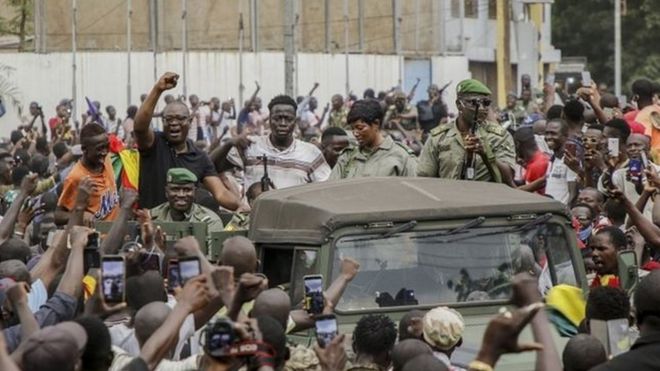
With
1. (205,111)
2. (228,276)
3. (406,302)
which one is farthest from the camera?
(205,111)

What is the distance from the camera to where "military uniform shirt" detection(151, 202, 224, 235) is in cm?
1262

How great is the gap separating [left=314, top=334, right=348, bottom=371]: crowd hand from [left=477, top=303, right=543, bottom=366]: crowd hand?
3.39ft

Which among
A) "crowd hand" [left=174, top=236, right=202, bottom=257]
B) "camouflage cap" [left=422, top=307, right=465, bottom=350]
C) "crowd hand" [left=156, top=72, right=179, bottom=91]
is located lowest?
"camouflage cap" [left=422, top=307, right=465, bottom=350]

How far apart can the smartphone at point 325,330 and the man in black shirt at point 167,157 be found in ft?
18.6

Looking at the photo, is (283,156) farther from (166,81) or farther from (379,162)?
(166,81)

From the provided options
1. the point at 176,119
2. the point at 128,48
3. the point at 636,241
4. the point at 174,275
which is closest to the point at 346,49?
the point at 128,48

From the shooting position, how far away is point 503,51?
47344 mm

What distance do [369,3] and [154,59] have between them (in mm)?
9819

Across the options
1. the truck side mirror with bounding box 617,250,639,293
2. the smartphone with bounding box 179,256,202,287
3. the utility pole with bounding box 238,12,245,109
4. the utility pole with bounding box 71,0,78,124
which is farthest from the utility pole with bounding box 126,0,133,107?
the smartphone with bounding box 179,256,202,287

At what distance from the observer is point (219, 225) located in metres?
12.7

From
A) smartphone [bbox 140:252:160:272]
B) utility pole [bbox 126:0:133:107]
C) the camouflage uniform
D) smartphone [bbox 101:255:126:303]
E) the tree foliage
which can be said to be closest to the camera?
smartphone [bbox 101:255:126:303]

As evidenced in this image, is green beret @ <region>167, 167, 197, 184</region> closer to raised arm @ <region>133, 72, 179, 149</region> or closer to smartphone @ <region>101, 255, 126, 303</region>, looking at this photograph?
raised arm @ <region>133, 72, 179, 149</region>

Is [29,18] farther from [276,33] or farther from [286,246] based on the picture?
[286,246]

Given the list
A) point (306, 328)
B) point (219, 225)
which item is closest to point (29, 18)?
point (219, 225)
